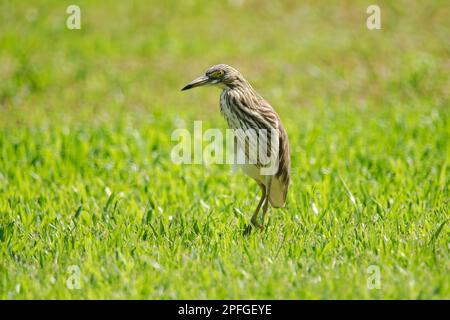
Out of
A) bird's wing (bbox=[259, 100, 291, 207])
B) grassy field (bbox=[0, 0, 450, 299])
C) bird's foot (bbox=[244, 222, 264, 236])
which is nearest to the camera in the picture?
grassy field (bbox=[0, 0, 450, 299])

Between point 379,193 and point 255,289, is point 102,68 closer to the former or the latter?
point 379,193

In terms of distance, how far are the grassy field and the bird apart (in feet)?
1.66

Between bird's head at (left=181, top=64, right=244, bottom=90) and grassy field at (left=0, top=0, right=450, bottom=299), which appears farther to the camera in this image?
bird's head at (left=181, top=64, right=244, bottom=90)

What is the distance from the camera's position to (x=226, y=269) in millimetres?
5387

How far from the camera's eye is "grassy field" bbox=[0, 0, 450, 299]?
5375 millimetres

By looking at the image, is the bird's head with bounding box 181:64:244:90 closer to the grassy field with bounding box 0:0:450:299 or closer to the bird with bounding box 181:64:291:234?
the bird with bounding box 181:64:291:234

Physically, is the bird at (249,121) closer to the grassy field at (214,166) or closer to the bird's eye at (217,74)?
the bird's eye at (217,74)

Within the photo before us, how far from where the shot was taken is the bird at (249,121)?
633 cm

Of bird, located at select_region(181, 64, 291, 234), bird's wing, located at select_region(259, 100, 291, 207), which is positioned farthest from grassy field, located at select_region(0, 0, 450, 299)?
A: bird, located at select_region(181, 64, 291, 234)

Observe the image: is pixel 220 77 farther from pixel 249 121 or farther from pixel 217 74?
A: pixel 249 121

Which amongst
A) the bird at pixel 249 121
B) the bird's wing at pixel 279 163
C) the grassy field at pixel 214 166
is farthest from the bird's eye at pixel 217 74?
the grassy field at pixel 214 166

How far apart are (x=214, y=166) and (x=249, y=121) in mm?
2513

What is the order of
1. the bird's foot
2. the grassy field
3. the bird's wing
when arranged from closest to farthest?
1. the grassy field
2. the bird's foot
3. the bird's wing
